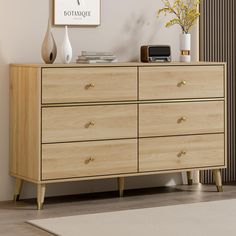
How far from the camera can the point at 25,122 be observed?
5098 millimetres

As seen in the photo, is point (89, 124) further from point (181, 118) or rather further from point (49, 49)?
point (181, 118)

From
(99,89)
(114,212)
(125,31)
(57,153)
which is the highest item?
(125,31)

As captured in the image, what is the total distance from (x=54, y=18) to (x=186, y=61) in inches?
38.9

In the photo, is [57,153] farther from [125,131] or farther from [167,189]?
[167,189]

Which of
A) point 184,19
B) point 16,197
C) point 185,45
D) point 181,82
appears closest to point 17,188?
point 16,197

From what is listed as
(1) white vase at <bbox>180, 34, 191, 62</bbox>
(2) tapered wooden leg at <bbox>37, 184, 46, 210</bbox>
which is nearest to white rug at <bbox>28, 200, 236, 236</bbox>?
(2) tapered wooden leg at <bbox>37, 184, 46, 210</bbox>

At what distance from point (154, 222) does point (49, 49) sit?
1378mm

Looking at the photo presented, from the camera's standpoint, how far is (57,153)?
5004 millimetres

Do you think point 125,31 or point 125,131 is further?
point 125,31

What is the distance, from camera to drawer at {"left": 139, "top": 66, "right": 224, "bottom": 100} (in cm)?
529

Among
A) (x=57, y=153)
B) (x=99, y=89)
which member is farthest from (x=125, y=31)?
(x=57, y=153)

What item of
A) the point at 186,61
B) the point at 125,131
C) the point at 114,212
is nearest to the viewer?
the point at 114,212

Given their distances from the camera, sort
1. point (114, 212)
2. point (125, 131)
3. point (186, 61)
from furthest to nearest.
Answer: point (186, 61), point (125, 131), point (114, 212)

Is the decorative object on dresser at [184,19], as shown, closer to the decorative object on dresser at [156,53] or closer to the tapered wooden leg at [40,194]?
the decorative object on dresser at [156,53]
